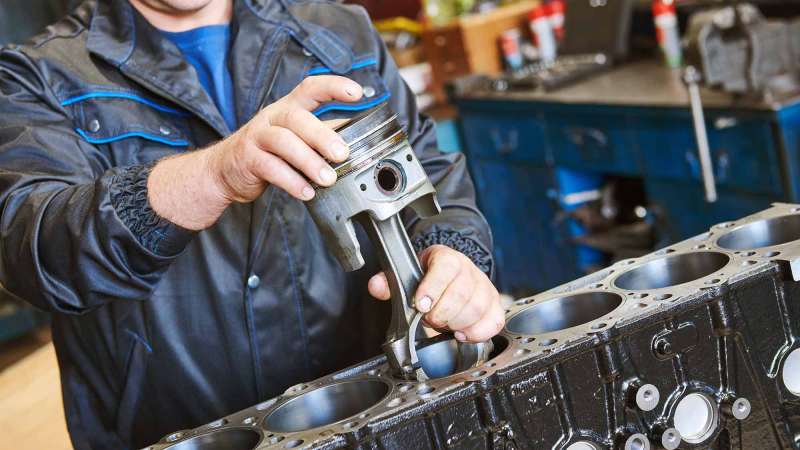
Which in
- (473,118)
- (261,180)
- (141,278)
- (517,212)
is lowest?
(517,212)

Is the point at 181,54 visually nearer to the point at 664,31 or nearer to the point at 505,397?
the point at 505,397

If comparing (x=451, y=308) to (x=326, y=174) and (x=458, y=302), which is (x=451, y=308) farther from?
(x=326, y=174)

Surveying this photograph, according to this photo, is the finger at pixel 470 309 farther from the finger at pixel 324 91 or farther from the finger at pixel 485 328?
the finger at pixel 324 91

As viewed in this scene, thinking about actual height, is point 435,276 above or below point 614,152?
above

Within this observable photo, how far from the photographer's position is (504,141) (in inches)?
176

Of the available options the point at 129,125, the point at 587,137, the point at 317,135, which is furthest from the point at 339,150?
the point at 587,137

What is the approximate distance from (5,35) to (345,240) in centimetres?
515

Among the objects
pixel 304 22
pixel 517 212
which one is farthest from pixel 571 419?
pixel 517 212

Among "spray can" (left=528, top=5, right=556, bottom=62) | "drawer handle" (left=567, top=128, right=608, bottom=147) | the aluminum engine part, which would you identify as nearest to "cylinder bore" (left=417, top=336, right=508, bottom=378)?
the aluminum engine part

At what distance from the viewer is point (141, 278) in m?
1.41

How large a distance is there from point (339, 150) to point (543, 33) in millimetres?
3657

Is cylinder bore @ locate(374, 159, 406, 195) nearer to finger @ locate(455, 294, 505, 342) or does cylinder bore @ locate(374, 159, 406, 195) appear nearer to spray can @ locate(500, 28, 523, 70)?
finger @ locate(455, 294, 505, 342)

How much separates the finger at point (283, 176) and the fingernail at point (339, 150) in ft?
0.21

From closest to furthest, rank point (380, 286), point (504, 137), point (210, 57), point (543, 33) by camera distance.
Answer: point (380, 286)
point (210, 57)
point (504, 137)
point (543, 33)
